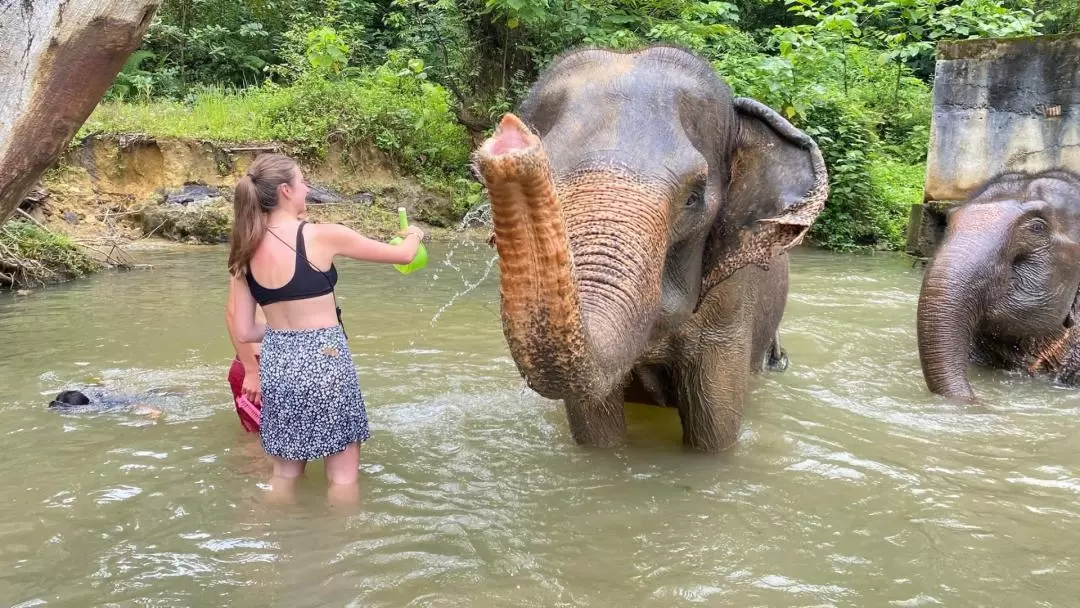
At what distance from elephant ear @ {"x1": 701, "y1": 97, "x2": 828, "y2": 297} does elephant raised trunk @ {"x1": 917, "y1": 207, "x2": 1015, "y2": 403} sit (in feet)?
6.48

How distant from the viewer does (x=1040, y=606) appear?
257cm

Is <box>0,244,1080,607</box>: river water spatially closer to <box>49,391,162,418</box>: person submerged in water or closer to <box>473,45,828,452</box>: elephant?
<box>49,391,162,418</box>: person submerged in water

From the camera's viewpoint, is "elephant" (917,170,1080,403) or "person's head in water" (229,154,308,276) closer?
"person's head in water" (229,154,308,276)

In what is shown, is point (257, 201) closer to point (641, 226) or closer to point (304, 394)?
point (304, 394)

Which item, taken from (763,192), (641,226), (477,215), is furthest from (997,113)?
(641,226)

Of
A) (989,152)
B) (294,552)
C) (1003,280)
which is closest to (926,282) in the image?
(1003,280)

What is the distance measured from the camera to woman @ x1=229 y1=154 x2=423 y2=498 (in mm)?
3135

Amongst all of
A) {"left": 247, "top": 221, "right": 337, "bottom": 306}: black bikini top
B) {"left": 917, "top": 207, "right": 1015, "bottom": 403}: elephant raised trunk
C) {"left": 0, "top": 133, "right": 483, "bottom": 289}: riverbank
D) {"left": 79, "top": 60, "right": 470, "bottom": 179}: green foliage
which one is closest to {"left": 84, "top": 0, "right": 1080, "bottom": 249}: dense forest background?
{"left": 79, "top": 60, "right": 470, "bottom": 179}: green foliage

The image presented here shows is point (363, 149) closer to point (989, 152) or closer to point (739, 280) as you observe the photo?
point (989, 152)

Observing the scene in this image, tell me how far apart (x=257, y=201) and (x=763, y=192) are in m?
1.88

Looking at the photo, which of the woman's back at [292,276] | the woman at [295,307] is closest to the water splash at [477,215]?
the woman at [295,307]

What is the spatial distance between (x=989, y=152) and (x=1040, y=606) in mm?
7781

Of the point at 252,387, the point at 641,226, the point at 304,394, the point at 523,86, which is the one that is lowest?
the point at 252,387

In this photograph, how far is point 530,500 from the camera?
337 centimetres
